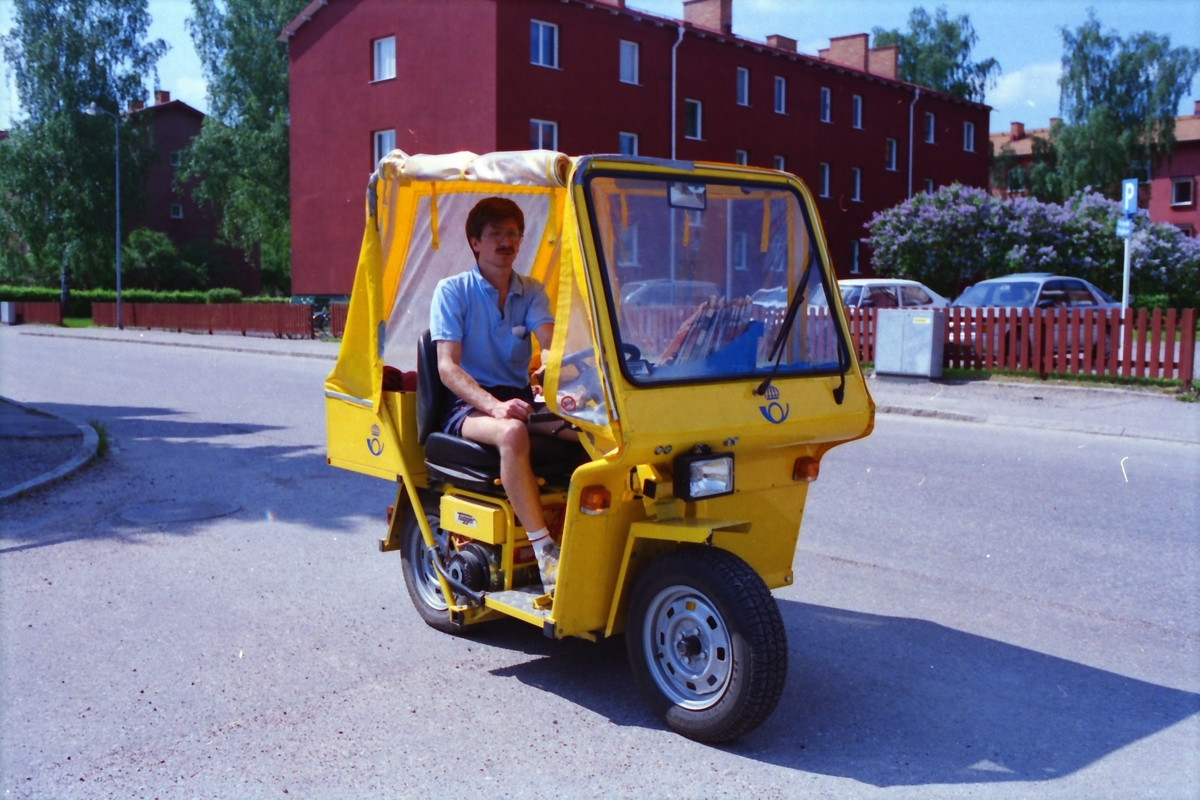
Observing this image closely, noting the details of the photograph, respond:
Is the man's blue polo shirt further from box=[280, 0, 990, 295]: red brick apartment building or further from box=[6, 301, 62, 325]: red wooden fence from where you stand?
box=[6, 301, 62, 325]: red wooden fence

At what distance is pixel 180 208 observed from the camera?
64812 mm

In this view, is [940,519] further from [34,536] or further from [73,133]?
[73,133]

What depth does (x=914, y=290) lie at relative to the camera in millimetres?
22688

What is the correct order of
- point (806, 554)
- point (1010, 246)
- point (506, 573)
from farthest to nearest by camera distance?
point (1010, 246), point (806, 554), point (506, 573)

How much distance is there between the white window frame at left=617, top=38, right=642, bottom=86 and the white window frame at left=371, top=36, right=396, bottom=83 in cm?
714

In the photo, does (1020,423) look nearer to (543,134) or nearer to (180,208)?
(543,134)

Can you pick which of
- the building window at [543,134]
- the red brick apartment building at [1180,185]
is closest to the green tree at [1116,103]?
the red brick apartment building at [1180,185]

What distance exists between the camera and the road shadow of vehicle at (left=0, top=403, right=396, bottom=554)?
7.64 meters

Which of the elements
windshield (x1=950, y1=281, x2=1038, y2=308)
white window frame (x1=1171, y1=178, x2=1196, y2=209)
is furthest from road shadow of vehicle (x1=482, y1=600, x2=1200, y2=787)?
white window frame (x1=1171, y1=178, x2=1196, y2=209)

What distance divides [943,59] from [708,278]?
54.4 m

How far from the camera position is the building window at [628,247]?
4.27m

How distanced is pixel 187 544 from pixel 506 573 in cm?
328

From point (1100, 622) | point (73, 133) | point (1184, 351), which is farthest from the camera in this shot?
point (73, 133)

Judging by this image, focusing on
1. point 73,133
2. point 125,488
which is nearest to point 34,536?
point 125,488
